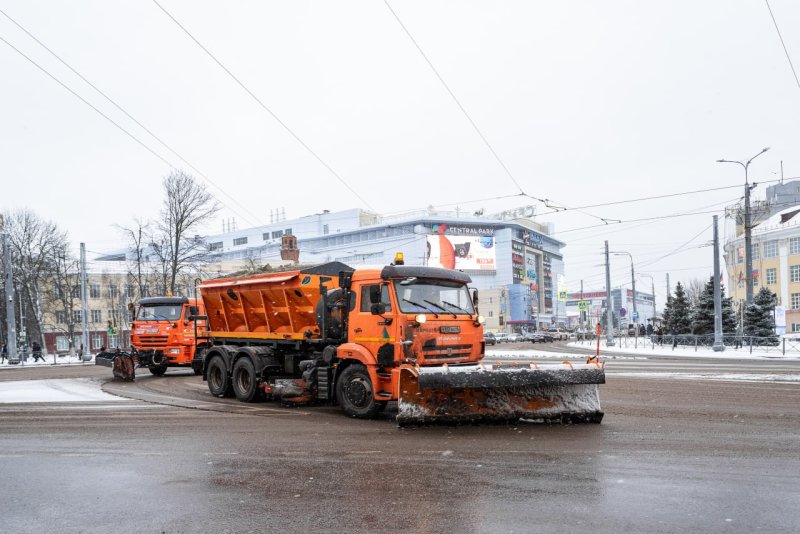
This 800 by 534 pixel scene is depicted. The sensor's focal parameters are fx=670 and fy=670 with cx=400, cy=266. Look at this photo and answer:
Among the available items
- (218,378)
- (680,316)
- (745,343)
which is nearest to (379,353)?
(218,378)

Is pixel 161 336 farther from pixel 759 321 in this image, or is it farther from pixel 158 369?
pixel 759 321

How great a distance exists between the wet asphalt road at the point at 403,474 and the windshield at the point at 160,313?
1145cm

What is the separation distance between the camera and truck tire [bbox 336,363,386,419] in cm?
1105

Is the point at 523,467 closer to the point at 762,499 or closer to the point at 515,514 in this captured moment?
the point at 515,514

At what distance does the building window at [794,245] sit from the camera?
74.7m

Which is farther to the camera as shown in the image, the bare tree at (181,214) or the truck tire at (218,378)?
the bare tree at (181,214)

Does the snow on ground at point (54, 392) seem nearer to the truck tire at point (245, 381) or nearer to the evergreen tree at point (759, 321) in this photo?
the truck tire at point (245, 381)

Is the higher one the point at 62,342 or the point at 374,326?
the point at 374,326

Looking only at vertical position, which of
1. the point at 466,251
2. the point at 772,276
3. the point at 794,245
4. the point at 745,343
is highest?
the point at 466,251

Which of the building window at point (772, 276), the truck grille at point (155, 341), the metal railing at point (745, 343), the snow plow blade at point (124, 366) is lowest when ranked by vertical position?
the metal railing at point (745, 343)

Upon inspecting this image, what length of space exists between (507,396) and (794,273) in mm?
77839

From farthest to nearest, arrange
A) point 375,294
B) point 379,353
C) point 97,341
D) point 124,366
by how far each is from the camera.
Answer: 1. point 97,341
2. point 124,366
3. point 375,294
4. point 379,353

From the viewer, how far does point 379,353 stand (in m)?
10.8

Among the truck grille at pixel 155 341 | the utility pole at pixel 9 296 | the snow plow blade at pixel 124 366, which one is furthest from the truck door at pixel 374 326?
the utility pole at pixel 9 296
